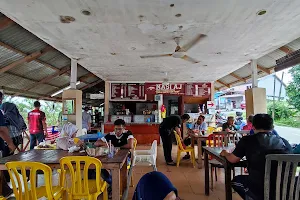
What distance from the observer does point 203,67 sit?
7133 mm

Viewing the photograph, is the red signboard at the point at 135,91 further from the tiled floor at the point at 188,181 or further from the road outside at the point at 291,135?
the road outside at the point at 291,135

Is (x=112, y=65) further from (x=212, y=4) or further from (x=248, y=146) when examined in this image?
(x=248, y=146)

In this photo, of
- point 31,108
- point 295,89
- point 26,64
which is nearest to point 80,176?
point 26,64

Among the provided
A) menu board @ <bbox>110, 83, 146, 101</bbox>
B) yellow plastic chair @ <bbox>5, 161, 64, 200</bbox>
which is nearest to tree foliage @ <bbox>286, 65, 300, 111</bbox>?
menu board @ <bbox>110, 83, 146, 101</bbox>

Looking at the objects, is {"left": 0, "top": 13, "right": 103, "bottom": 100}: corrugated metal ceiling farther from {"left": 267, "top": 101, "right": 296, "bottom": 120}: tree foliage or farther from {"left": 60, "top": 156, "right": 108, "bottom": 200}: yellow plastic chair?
{"left": 267, "top": 101, "right": 296, "bottom": 120}: tree foliage

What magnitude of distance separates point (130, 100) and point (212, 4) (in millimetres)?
7100

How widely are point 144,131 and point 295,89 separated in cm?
839

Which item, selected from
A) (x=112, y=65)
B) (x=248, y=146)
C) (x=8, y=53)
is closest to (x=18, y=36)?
(x=8, y=53)

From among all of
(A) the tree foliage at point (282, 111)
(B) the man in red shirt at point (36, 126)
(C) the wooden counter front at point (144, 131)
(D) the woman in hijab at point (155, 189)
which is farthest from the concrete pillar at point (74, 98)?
(A) the tree foliage at point (282, 111)

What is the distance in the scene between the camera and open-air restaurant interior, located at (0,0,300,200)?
6.95ft

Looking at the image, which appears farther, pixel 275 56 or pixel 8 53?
pixel 275 56

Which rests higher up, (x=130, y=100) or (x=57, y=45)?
(x=57, y=45)

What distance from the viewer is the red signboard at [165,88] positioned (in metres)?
9.89

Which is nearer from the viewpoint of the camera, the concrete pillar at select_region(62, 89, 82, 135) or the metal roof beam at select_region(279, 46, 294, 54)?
the metal roof beam at select_region(279, 46, 294, 54)
